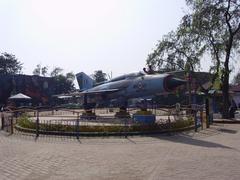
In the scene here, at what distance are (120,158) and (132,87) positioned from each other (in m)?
16.1

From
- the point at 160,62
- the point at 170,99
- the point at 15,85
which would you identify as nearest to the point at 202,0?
the point at 160,62

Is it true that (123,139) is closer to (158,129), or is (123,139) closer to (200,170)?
(158,129)

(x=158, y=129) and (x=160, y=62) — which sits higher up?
(x=160, y=62)

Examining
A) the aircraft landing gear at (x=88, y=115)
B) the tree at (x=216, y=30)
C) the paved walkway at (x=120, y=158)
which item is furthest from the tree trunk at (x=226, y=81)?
the paved walkway at (x=120, y=158)

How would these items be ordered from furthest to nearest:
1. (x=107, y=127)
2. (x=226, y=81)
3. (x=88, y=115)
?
(x=226, y=81)
(x=88, y=115)
(x=107, y=127)

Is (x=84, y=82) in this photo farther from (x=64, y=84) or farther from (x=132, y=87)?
(x=64, y=84)

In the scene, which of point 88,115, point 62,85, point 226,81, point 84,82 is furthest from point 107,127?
point 62,85

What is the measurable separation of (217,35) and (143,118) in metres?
16.1

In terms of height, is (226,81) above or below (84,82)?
below

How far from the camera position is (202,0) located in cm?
3136

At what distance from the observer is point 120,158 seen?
10922 millimetres

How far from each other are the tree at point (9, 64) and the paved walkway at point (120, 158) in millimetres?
105601

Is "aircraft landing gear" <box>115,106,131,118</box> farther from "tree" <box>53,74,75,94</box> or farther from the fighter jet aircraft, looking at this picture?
"tree" <box>53,74,75,94</box>

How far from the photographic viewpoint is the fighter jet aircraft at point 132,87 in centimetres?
2406
